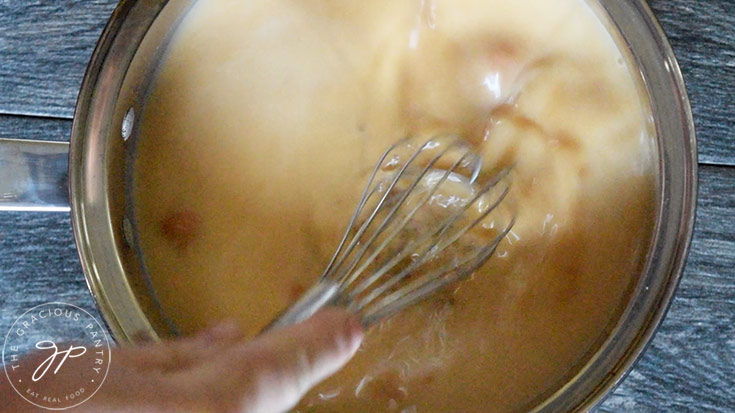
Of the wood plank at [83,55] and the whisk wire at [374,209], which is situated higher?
the wood plank at [83,55]

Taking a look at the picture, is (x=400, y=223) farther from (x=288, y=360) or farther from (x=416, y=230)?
(x=288, y=360)

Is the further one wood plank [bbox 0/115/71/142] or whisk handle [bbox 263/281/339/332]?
wood plank [bbox 0/115/71/142]

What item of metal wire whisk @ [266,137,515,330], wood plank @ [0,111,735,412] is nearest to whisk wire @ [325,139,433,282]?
metal wire whisk @ [266,137,515,330]

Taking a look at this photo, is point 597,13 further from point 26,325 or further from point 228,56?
point 26,325

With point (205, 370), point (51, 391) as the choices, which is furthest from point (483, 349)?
point (51, 391)

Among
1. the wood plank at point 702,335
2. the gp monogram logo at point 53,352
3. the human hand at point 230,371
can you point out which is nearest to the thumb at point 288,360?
the human hand at point 230,371

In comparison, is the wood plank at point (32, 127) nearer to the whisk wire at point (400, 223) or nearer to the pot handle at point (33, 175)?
the pot handle at point (33, 175)

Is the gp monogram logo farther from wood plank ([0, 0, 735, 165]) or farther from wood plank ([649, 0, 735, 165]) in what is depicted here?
wood plank ([649, 0, 735, 165])
